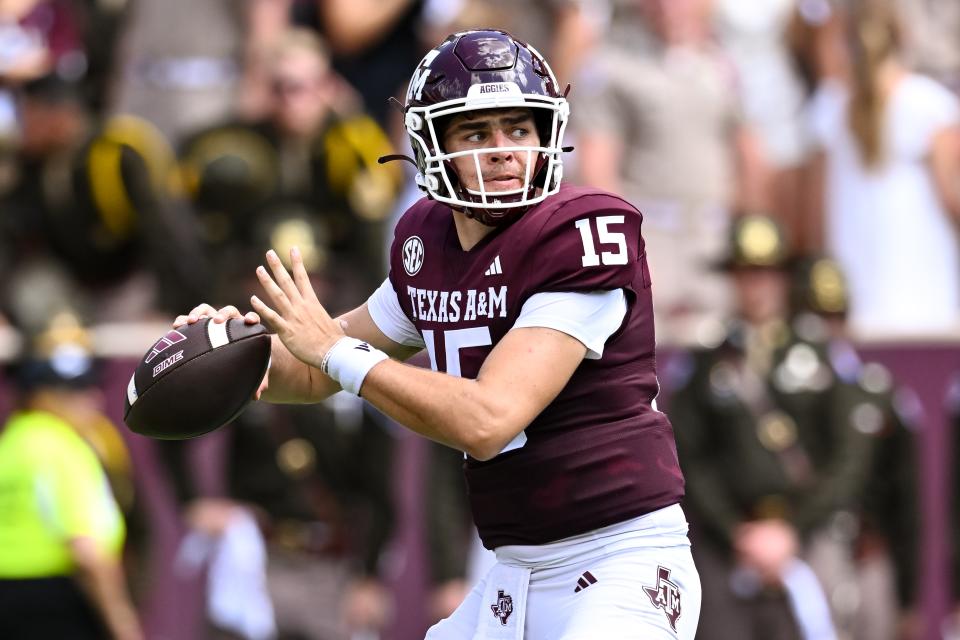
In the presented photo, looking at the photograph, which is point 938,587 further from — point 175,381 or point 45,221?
point 175,381

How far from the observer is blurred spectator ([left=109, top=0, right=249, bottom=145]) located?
7.86m

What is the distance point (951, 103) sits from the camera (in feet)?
26.3

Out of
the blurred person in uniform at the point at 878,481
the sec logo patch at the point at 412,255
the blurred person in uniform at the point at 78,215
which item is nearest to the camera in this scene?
the sec logo patch at the point at 412,255

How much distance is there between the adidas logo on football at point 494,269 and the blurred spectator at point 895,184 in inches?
166

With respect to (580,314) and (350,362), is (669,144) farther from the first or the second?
(350,362)

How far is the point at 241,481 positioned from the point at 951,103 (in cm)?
370

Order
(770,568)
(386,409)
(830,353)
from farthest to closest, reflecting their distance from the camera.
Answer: (830,353)
(770,568)
(386,409)

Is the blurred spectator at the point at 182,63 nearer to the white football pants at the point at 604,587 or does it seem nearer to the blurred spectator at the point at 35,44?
the blurred spectator at the point at 35,44

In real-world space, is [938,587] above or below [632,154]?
below

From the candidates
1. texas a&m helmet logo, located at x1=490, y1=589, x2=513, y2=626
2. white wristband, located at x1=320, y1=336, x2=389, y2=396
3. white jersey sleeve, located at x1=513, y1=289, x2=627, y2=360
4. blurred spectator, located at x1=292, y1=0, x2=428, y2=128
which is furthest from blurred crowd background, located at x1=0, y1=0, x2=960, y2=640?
white jersey sleeve, located at x1=513, y1=289, x2=627, y2=360

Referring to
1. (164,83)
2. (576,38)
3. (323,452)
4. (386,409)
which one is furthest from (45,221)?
(386,409)

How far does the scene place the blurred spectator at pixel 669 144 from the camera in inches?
303

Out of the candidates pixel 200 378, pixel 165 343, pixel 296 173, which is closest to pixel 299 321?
pixel 200 378

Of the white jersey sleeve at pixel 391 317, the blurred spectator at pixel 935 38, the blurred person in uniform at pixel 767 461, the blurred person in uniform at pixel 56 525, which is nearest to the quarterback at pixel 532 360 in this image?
the white jersey sleeve at pixel 391 317
